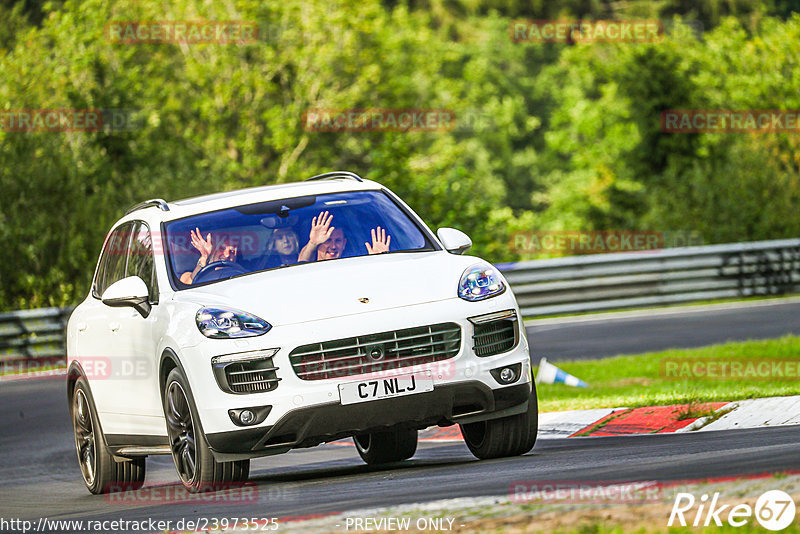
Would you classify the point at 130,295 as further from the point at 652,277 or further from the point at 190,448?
the point at 652,277

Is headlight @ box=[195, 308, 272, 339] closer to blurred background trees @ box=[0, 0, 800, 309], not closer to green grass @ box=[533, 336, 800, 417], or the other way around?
green grass @ box=[533, 336, 800, 417]

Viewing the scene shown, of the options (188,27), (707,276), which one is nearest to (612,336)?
(707,276)

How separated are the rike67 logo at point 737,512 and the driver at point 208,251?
3854mm

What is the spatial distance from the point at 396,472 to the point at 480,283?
1.30 m

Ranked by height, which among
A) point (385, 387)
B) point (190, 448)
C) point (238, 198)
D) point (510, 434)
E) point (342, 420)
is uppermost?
point (238, 198)

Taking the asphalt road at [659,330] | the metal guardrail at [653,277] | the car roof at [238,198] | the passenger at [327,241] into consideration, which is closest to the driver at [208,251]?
the car roof at [238,198]

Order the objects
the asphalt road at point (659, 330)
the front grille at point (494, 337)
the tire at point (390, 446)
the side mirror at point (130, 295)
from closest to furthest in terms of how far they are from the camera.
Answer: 1. the front grille at point (494, 337)
2. the side mirror at point (130, 295)
3. the tire at point (390, 446)
4. the asphalt road at point (659, 330)

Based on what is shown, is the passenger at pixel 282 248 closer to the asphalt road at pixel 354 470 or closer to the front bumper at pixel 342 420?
the front bumper at pixel 342 420

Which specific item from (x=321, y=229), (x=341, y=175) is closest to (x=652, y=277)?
(x=341, y=175)

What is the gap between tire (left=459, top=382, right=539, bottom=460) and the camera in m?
8.21

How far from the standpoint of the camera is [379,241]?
858 centimetres

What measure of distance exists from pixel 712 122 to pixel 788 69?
6259mm

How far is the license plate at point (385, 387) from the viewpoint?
732cm

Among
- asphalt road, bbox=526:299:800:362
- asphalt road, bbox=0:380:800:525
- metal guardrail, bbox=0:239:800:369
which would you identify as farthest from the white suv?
metal guardrail, bbox=0:239:800:369
